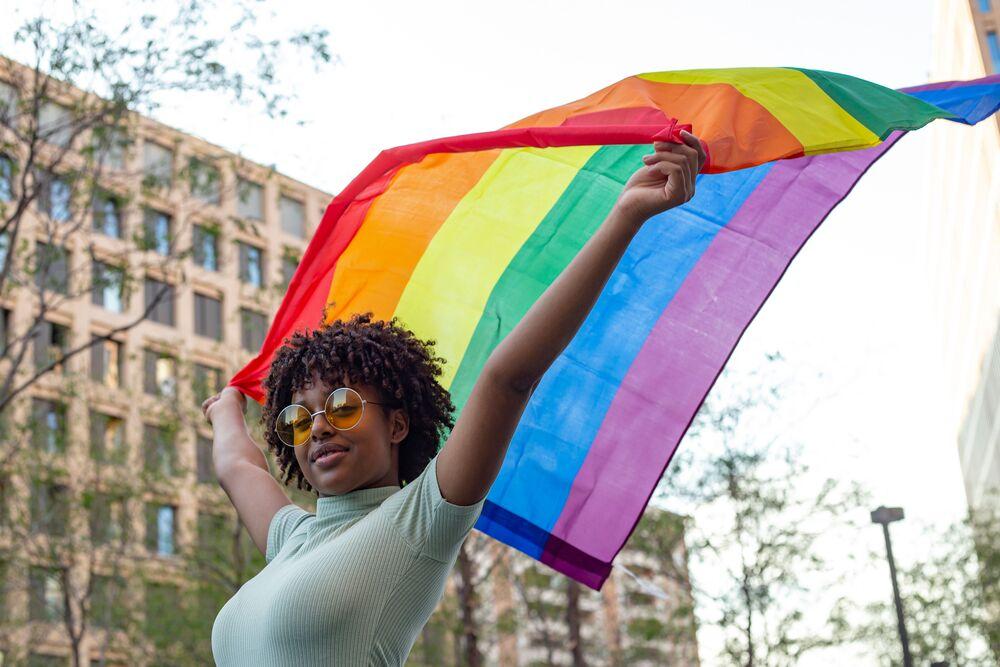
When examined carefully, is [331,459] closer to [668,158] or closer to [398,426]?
[398,426]

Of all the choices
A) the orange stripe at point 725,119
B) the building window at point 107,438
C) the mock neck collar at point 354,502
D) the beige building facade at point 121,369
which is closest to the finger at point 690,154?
the orange stripe at point 725,119

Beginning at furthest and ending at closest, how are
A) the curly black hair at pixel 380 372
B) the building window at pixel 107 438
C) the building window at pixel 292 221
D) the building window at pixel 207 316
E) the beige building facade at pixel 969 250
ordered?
the building window at pixel 292 221
the beige building facade at pixel 969 250
the building window at pixel 207 316
the building window at pixel 107 438
the curly black hair at pixel 380 372

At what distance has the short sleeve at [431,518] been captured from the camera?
3.05 metres

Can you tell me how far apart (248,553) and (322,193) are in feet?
92.5

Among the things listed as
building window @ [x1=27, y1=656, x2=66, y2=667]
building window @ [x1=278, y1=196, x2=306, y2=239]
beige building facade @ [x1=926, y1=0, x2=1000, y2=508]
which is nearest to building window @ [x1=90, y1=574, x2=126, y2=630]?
building window @ [x1=27, y1=656, x2=66, y2=667]

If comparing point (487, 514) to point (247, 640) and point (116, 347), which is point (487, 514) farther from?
point (116, 347)

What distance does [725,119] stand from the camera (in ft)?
12.7

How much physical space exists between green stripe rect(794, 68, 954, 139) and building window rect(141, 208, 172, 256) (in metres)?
13.4

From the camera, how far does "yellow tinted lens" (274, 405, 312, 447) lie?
343cm

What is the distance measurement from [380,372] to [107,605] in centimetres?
2753

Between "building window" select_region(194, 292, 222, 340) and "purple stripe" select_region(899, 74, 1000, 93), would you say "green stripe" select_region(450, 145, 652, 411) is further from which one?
"building window" select_region(194, 292, 222, 340)

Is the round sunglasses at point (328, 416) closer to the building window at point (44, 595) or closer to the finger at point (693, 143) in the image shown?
the finger at point (693, 143)

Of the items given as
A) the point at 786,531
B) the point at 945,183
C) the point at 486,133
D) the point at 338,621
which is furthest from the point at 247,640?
the point at 945,183

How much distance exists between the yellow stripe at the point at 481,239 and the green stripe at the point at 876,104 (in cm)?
82
